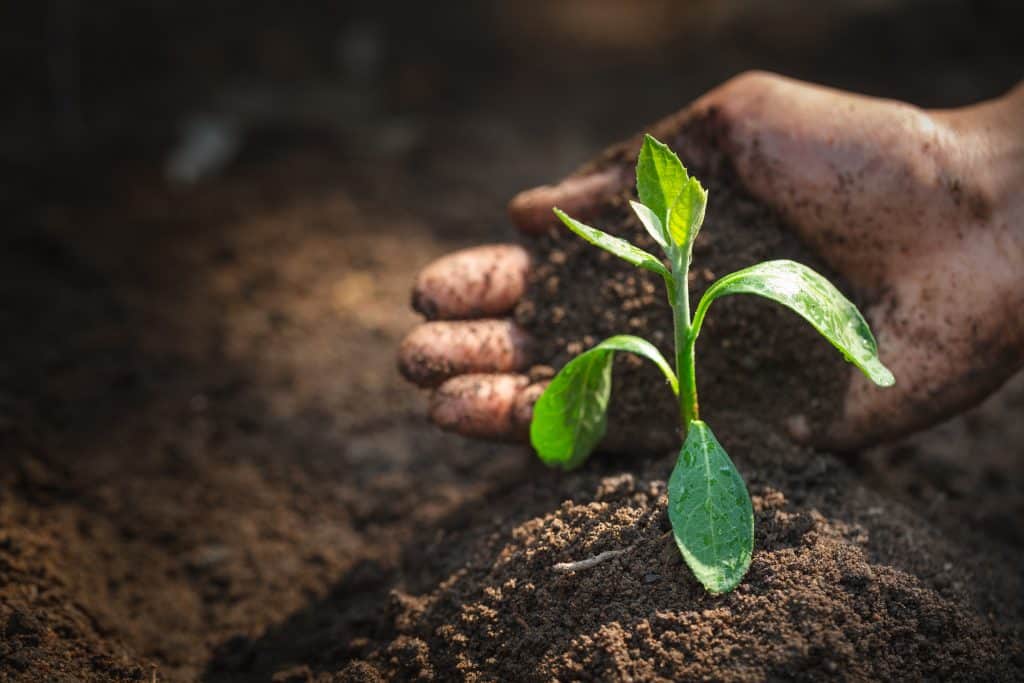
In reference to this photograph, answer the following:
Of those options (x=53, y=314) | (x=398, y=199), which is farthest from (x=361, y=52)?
(x=53, y=314)

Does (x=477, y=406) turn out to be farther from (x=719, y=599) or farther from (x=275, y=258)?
(x=275, y=258)

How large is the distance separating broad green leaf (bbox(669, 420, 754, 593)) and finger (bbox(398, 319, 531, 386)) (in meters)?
0.57

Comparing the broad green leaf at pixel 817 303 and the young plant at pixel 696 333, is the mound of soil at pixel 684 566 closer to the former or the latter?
the young plant at pixel 696 333

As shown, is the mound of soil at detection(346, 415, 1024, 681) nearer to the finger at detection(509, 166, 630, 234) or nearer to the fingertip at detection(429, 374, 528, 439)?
the fingertip at detection(429, 374, 528, 439)

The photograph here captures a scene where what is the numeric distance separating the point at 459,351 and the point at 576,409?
35 centimetres

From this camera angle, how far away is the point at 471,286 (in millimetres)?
1853

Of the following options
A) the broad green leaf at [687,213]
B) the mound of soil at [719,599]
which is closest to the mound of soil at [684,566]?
the mound of soil at [719,599]

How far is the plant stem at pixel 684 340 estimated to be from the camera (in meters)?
1.39

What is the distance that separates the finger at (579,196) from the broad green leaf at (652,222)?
0.47 metres

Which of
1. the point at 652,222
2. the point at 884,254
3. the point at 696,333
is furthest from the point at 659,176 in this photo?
the point at 884,254

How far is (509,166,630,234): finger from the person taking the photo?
1852 mm

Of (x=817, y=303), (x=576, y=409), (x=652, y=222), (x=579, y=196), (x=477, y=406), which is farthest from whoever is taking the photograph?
(x=579, y=196)

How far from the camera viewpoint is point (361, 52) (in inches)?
141

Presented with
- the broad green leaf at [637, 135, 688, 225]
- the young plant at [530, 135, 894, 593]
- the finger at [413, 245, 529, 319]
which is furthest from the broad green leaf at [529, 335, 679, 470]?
the finger at [413, 245, 529, 319]
